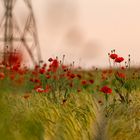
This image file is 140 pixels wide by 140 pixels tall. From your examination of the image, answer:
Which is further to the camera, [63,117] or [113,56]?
[113,56]

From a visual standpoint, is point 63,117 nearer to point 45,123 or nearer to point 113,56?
point 45,123

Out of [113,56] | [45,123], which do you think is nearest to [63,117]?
[45,123]

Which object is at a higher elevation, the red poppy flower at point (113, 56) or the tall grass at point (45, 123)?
the red poppy flower at point (113, 56)

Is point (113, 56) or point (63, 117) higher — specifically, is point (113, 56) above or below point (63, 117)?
above

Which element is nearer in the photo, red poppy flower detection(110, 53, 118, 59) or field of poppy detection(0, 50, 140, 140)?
field of poppy detection(0, 50, 140, 140)

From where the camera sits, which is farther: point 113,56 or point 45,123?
point 113,56

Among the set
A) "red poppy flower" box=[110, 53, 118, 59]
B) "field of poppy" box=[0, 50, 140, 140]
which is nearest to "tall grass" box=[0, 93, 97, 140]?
"field of poppy" box=[0, 50, 140, 140]

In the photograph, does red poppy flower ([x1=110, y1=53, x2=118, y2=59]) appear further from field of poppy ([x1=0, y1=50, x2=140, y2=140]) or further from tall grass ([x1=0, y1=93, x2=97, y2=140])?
tall grass ([x1=0, y1=93, x2=97, y2=140])

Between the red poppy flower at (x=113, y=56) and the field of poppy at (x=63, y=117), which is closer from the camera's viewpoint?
the field of poppy at (x=63, y=117)

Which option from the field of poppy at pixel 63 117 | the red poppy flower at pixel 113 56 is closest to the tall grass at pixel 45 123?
the field of poppy at pixel 63 117

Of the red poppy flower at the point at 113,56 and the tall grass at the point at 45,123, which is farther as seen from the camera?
the red poppy flower at the point at 113,56

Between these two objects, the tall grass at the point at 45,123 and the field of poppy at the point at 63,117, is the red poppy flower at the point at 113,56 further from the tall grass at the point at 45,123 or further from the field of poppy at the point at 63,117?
the tall grass at the point at 45,123

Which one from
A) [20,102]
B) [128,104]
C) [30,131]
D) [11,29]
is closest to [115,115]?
[128,104]

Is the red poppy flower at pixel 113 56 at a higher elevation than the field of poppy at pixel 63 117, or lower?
higher
